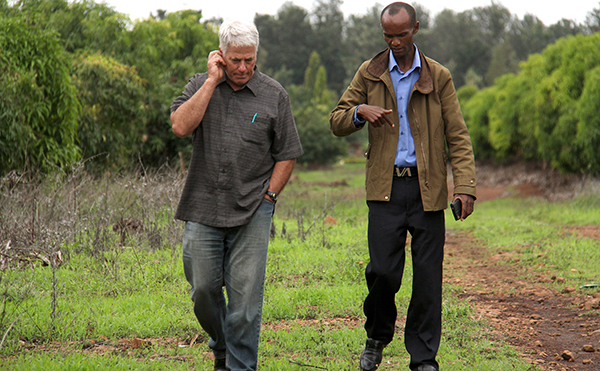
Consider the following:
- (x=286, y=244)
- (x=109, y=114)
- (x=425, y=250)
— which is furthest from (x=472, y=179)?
(x=109, y=114)

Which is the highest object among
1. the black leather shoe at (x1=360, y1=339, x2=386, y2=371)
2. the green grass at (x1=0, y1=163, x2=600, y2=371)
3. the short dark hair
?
the short dark hair

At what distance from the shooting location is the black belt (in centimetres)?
385

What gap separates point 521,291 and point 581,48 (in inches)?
491

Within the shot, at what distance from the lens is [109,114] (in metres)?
13.4

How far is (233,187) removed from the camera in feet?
11.3

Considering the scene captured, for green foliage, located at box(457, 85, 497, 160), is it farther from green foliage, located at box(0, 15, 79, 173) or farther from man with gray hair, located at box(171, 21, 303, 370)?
man with gray hair, located at box(171, 21, 303, 370)

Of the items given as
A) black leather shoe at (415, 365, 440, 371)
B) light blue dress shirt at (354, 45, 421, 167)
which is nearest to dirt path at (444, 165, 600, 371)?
black leather shoe at (415, 365, 440, 371)

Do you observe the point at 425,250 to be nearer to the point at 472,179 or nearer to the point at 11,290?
the point at 472,179

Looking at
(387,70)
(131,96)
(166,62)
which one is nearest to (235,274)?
(387,70)

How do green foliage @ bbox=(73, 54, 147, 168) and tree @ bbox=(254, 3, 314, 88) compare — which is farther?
tree @ bbox=(254, 3, 314, 88)

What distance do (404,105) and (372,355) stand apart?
64.5 inches

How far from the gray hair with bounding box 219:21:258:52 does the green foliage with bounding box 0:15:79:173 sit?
571 cm

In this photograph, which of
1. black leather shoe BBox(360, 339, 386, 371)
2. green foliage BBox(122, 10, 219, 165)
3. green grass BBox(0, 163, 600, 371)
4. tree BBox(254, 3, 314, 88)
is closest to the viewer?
black leather shoe BBox(360, 339, 386, 371)

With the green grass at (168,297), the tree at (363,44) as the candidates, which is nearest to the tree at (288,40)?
the tree at (363,44)
